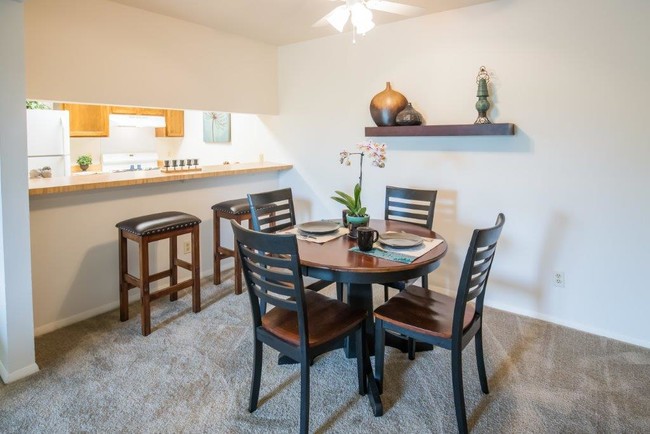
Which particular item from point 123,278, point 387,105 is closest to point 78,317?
point 123,278

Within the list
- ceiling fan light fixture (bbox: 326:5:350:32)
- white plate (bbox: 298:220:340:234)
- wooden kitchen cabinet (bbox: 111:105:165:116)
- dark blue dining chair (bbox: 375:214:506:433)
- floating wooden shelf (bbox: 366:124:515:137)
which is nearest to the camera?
dark blue dining chair (bbox: 375:214:506:433)

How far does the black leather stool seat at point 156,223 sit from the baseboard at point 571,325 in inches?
94.4

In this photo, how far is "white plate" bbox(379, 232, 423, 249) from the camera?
7.13 feet

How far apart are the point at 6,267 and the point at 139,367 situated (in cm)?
86

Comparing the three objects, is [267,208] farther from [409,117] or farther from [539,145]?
[539,145]

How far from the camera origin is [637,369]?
241 cm

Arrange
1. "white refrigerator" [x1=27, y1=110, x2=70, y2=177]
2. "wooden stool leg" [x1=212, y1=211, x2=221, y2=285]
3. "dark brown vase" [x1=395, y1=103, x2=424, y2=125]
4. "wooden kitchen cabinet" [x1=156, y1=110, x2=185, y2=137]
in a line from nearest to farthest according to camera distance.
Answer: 1. "dark brown vase" [x1=395, y1=103, x2=424, y2=125]
2. "wooden stool leg" [x1=212, y1=211, x2=221, y2=285]
3. "white refrigerator" [x1=27, y1=110, x2=70, y2=177]
4. "wooden kitchen cabinet" [x1=156, y1=110, x2=185, y2=137]

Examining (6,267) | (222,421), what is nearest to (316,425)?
(222,421)

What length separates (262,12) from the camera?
3.18m

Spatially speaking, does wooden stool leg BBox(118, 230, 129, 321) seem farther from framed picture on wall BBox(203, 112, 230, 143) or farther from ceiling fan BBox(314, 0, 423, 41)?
framed picture on wall BBox(203, 112, 230, 143)

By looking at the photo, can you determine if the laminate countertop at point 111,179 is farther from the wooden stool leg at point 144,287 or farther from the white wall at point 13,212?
the wooden stool leg at point 144,287

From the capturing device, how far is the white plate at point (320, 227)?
2445 millimetres

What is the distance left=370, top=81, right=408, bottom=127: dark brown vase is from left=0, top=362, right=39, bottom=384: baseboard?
2886 millimetres

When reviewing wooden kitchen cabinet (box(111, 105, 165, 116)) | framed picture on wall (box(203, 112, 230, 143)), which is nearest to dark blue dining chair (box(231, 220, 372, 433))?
framed picture on wall (box(203, 112, 230, 143))
